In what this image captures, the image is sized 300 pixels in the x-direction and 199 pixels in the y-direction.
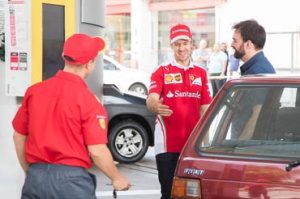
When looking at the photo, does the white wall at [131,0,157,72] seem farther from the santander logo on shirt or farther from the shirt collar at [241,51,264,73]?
the santander logo on shirt

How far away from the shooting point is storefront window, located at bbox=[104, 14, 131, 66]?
3117 centimetres

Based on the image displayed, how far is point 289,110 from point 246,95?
0.29 m

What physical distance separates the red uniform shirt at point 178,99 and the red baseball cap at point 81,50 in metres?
1.44

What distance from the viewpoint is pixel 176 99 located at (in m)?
5.32

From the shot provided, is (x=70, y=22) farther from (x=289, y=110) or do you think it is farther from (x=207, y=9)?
(x=207, y=9)

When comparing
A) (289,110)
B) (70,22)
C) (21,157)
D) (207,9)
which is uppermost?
(207,9)

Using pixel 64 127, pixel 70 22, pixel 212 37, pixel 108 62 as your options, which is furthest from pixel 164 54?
pixel 64 127

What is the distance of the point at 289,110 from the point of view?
14.3ft

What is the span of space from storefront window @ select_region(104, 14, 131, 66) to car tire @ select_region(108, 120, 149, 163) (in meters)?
20.8

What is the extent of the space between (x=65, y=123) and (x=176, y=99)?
5.56 feet

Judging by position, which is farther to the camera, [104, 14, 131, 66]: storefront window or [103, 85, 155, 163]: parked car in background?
[104, 14, 131, 66]: storefront window

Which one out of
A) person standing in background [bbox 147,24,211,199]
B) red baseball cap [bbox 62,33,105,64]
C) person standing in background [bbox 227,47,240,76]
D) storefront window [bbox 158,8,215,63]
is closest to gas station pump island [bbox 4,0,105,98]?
person standing in background [bbox 147,24,211,199]

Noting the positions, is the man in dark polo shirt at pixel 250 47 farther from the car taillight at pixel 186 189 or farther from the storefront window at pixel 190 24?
the storefront window at pixel 190 24

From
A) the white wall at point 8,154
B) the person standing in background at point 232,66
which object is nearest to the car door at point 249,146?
the white wall at point 8,154
